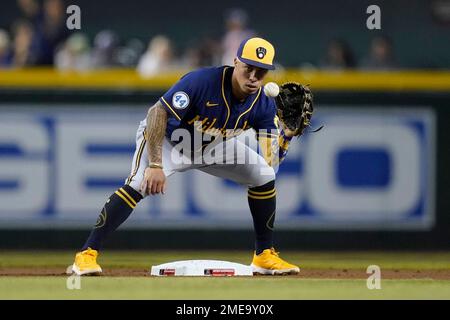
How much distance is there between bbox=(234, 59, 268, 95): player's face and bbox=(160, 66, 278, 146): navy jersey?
0.16m

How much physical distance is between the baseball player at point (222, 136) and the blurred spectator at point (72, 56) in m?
3.98

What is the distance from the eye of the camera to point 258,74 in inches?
294

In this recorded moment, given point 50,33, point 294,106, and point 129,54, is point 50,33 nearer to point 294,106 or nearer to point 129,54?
point 129,54

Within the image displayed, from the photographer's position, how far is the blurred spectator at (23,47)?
11633 millimetres

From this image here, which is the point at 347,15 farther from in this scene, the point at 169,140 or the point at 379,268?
the point at 169,140

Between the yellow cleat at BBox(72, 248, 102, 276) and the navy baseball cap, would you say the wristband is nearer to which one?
the yellow cleat at BBox(72, 248, 102, 276)

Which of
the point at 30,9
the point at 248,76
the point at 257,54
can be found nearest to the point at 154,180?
the point at 248,76

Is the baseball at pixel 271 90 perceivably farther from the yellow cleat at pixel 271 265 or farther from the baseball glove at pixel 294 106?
the yellow cleat at pixel 271 265

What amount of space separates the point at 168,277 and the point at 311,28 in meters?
6.51

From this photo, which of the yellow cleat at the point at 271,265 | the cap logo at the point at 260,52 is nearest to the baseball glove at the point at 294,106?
the cap logo at the point at 260,52

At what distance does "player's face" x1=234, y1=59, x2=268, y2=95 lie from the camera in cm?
746

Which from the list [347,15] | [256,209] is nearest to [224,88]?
[256,209]

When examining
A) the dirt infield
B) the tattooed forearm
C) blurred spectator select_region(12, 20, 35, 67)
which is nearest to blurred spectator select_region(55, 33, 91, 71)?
blurred spectator select_region(12, 20, 35, 67)

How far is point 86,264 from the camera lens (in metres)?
7.44
